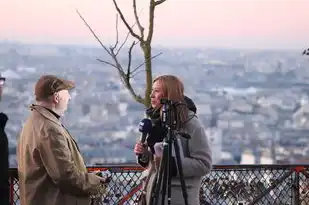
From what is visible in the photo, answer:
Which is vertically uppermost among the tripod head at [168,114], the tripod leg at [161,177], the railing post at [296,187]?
the tripod head at [168,114]

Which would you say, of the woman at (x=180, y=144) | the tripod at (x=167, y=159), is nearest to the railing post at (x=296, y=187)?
the woman at (x=180, y=144)

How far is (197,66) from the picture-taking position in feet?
24.8

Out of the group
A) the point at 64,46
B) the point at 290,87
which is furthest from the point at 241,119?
the point at 64,46

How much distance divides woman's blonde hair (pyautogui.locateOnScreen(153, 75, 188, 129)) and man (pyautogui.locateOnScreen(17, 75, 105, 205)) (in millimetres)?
574

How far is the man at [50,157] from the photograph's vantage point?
386 cm

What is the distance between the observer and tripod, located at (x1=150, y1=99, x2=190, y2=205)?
3.82 metres

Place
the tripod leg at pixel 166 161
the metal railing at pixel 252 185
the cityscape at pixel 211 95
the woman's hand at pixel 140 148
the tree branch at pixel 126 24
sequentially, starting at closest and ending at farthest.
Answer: the tripod leg at pixel 166 161
the woman's hand at pixel 140 148
the metal railing at pixel 252 185
the tree branch at pixel 126 24
the cityscape at pixel 211 95

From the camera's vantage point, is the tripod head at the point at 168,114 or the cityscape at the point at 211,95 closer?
the tripod head at the point at 168,114

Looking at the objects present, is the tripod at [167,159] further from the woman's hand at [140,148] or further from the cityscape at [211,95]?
the cityscape at [211,95]

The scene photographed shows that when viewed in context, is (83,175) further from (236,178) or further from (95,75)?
(95,75)

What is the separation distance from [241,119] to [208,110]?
1.33 feet

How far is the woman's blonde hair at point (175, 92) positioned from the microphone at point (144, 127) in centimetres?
17

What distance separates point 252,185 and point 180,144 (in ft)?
6.45

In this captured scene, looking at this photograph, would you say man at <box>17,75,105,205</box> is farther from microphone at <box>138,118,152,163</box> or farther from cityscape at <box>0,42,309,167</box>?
cityscape at <box>0,42,309,167</box>
